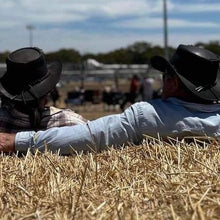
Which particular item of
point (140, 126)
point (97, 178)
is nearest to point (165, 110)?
point (140, 126)

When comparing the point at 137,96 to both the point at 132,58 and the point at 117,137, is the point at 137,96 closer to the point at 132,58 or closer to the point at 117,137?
the point at 117,137

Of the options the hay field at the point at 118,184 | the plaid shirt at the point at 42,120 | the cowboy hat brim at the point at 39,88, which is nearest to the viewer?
the hay field at the point at 118,184

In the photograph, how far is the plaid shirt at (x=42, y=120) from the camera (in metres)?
4.37

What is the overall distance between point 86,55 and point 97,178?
80.3 metres

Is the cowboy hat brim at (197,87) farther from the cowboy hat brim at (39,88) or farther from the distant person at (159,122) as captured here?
the cowboy hat brim at (39,88)

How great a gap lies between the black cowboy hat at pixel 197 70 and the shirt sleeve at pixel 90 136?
39 centimetres

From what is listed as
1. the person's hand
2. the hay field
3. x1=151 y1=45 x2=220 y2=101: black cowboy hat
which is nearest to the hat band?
x1=151 y1=45 x2=220 y2=101: black cowboy hat

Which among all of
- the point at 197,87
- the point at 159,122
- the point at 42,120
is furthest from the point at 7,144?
the point at 197,87

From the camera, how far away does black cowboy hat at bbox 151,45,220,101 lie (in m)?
3.99

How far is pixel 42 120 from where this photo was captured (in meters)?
4.43

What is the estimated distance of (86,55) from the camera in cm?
8294

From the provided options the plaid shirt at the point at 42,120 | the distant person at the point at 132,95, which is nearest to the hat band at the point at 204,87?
the plaid shirt at the point at 42,120

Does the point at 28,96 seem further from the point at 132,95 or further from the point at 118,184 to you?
the point at 132,95

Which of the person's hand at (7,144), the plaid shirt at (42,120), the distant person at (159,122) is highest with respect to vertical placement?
the distant person at (159,122)
